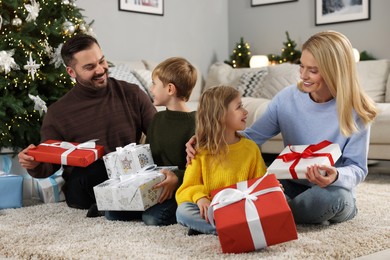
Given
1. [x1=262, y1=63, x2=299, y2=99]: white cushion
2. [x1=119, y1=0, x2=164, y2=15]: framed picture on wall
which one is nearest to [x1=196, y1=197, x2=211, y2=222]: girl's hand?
[x1=262, y1=63, x2=299, y2=99]: white cushion

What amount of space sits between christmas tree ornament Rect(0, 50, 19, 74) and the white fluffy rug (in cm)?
88

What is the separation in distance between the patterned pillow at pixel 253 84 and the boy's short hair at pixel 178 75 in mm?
3040

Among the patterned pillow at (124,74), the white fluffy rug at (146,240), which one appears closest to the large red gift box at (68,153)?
the white fluffy rug at (146,240)

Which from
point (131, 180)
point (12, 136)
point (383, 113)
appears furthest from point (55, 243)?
point (383, 113)

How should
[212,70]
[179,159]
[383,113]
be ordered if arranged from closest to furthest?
1. [179,159]
2. [383,113]
3. [212,70]

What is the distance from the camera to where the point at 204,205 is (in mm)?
2480

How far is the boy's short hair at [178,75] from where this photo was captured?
Answer: 293 centimetres

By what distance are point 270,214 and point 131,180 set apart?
2.71ft

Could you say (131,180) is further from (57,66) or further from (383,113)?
(383,113)

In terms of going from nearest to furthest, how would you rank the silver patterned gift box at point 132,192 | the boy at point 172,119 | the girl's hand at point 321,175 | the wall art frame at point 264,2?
the girl's hand at point 321,175
the silver patterned gift box at point 132,192
the boy at point 172,119
the wall art frame at point 264,2

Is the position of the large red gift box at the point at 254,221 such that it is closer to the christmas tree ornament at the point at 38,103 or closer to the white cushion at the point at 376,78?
the christmas tree ornament at the point at 38,103

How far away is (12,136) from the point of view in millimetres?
3732

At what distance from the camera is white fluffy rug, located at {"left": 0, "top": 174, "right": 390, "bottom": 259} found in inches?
88.2

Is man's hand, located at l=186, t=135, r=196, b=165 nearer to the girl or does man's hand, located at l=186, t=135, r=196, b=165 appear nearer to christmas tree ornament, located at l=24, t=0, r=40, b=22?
the girl
